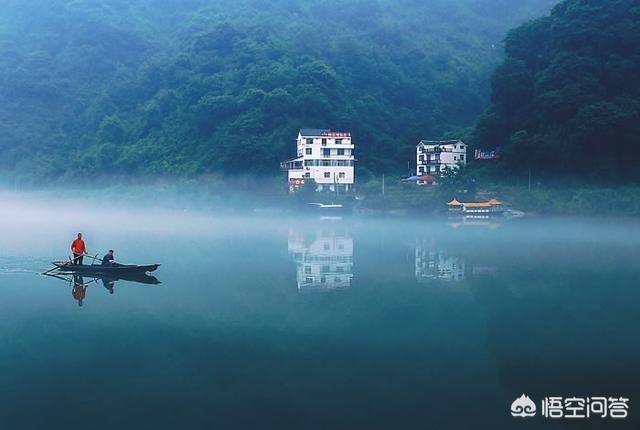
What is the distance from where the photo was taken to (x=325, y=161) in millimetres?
55562

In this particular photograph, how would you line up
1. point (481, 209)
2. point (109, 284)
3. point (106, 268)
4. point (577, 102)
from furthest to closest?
1. point (577, 102)
2. point (481, 209)
3. point (106, 268)
4. point (109, 284)

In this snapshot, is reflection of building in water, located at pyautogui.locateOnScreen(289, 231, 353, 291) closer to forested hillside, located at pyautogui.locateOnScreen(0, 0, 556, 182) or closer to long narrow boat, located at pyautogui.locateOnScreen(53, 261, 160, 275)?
long narrow boat, located at pyautogui.locateOnScreen(53, 261, 160, 275)

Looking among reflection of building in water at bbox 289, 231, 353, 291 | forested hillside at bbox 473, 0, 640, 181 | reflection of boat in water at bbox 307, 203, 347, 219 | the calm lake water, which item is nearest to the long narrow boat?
the calm lake water

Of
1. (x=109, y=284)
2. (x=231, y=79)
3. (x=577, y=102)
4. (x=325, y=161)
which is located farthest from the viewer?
(x=231, y=79)

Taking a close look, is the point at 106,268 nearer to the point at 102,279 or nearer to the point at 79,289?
the point at 102,279

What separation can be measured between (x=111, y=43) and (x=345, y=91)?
4123 centimetres

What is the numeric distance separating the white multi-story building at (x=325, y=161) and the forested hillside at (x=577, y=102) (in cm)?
1183

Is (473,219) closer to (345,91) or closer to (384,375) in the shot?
(345,91)

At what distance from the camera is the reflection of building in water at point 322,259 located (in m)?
18.6

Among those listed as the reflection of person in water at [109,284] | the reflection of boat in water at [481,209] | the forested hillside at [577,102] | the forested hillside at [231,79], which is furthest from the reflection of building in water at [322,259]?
the forested hillside at [231,79]

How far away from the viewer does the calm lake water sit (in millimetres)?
8680

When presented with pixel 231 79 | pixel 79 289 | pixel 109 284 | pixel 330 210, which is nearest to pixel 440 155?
pixel 330 210

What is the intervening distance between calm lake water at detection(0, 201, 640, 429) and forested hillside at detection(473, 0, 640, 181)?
24579 mm

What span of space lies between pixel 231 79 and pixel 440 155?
96.3 feet
